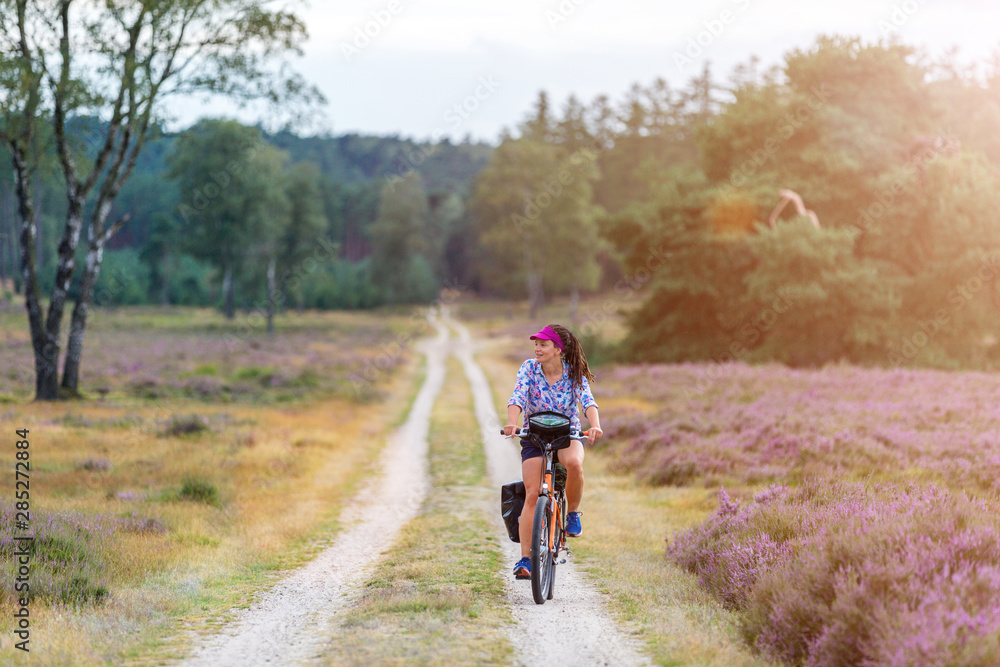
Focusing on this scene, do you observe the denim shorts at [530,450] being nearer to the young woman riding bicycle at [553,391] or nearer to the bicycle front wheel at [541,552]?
the young woman riding bicycle at [553,391]

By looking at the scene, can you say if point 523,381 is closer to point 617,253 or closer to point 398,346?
point 617,253

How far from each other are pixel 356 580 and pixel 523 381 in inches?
116

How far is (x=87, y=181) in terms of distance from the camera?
18.4 meters

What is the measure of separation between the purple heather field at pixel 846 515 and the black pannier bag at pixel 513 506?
6.76ft

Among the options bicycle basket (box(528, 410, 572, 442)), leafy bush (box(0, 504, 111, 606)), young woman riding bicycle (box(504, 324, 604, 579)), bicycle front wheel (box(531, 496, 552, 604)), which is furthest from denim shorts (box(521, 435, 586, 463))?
leafy bush (box(0, 504, 111, 606))

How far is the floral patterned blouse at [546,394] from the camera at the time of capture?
7.04 meters

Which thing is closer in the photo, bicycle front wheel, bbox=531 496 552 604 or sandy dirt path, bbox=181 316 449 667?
sandy dirt path, bbox=181 316 449 667

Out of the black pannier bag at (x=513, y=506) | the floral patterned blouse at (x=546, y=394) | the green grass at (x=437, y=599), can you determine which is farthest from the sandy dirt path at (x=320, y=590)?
the floral patterned blouse at (x=546, y=394)

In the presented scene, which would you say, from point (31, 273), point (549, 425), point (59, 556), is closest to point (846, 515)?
point (549, 425)

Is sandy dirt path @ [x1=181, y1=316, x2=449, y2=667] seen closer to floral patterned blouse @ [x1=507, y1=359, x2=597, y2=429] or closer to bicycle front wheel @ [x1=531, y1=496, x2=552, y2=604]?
bicycle front wheel @ [x1=531, y1=496, x2=552, y2=604]

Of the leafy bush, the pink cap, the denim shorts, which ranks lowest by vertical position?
the leafy bush

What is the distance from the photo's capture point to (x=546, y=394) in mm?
7047

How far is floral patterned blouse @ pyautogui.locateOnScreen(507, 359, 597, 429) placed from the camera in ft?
23.1

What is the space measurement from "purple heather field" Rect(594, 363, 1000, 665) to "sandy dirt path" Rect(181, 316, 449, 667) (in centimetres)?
364
